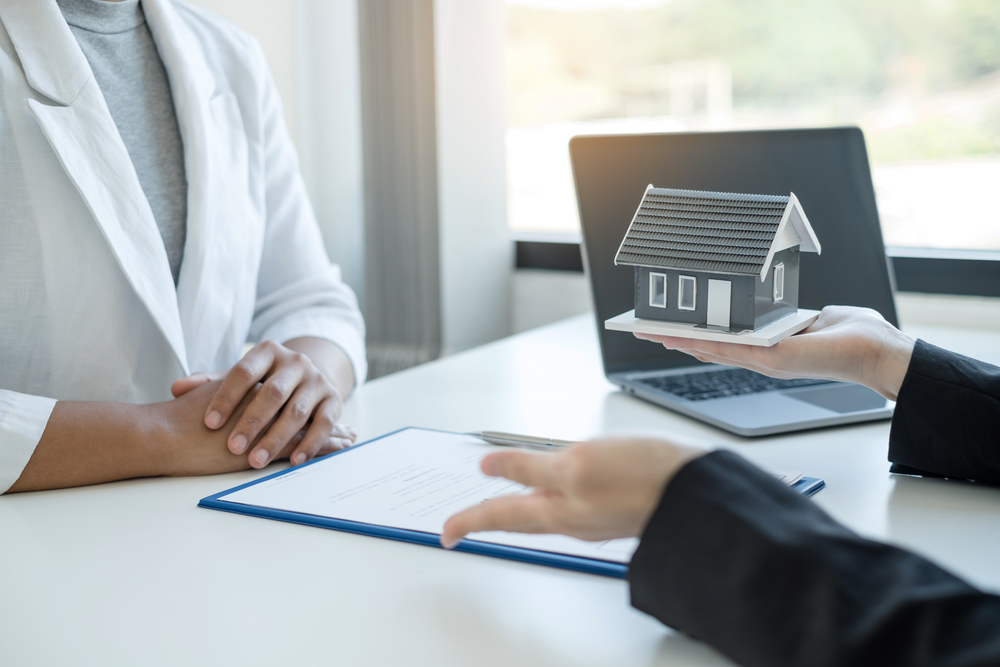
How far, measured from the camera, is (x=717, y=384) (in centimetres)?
108

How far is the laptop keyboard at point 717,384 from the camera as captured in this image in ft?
3.43

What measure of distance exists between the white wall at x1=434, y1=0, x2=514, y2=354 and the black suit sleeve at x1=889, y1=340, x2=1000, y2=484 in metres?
1.37

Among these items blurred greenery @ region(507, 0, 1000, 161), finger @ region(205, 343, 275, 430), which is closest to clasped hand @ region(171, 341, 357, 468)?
finger @ region(205, 343, 275, 430)

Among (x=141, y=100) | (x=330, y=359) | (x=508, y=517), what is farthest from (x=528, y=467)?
(x=141, y=100)

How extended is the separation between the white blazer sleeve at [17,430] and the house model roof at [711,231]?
1.93ft

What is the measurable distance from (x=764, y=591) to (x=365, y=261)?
1821mm

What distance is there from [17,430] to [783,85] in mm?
1804

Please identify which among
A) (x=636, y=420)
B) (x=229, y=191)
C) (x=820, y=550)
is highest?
(x=229, y=191)

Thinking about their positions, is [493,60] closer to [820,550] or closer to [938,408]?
[938,408]

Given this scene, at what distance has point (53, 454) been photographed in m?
0.77

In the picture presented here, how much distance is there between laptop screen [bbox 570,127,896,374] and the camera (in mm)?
1126

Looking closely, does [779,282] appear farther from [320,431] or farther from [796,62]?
[796,62]

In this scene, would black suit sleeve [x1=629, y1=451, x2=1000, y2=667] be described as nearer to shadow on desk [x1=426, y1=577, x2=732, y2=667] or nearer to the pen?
shadow on desk [x1=426, y1=577, x2=732, y2=667]

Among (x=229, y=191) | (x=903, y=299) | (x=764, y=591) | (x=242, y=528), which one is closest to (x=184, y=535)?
(x=242, y=528)
